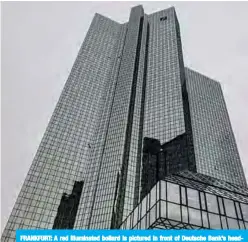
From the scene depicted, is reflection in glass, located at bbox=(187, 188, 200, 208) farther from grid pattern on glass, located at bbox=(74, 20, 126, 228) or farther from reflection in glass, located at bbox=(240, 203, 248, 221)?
grid pattern on glass, located at bbox=(74, 20, 126, 228)

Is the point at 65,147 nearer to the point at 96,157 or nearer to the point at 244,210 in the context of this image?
the point at 96,157

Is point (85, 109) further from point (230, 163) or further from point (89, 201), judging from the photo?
point (230, 163)

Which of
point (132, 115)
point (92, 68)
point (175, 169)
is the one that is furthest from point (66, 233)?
point (92, 68)

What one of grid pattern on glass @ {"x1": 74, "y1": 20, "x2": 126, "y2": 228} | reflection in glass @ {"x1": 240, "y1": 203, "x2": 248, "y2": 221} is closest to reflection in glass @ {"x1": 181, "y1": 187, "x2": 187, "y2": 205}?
reflection in glass @ {"x1": 240, "y1": 203, "x2": 248, "y2": 221}

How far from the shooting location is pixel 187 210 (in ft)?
111

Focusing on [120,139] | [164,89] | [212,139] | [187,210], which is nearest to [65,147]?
[120,139]

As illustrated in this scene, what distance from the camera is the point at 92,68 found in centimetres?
17925

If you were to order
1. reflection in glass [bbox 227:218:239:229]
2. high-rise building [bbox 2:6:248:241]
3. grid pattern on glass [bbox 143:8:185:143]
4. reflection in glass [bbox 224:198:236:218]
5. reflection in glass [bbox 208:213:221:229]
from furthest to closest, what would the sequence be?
grid pattern on glass [bbox 143:8:185:143] < high-rise building [bbox 2:6:248:241] < reflection in glass [bbox 224:198:236:218] < reflection in glass [bbox 227:218:239:229] < reflection in glass [bbox 208:213:221:229]

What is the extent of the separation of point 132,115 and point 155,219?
4437 inches

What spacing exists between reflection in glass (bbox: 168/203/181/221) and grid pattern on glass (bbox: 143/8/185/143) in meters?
93.8

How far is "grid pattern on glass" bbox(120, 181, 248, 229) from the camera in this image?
108ft

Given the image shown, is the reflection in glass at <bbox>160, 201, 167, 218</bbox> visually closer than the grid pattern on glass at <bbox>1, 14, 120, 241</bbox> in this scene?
Yes

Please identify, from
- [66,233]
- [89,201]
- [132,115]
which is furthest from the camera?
[132,115]

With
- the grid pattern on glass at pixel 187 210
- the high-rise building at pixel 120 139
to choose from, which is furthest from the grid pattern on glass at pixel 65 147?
the grid pattern on glass at pixel 187 210
